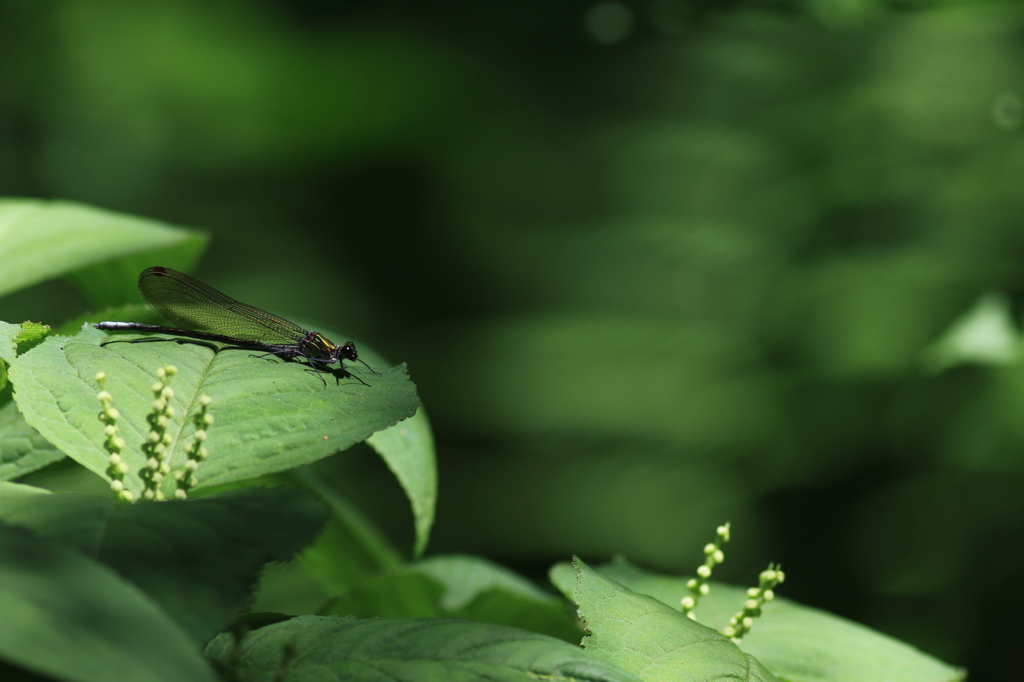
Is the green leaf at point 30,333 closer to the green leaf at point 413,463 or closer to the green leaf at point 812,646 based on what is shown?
the green leaf at point 413,463

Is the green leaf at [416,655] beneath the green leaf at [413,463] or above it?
beneath

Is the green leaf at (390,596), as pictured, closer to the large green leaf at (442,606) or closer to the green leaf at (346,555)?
the large green leaf at (442,606)

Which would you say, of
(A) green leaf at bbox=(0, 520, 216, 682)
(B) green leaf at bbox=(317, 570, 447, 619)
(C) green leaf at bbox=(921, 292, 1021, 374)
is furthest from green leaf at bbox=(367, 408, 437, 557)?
(C) green leaf at bbox=(921, 292, 1021, 374)

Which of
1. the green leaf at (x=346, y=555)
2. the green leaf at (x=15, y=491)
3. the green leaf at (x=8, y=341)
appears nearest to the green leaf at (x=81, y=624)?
the green leaf at (x=15, y=491)

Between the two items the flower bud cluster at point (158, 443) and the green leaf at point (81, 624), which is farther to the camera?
the flower bud cluster at point (158, 443)

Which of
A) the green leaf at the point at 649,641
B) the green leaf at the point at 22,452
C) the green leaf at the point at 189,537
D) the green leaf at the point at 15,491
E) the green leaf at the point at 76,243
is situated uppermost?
the green leaf at the point at 76,243

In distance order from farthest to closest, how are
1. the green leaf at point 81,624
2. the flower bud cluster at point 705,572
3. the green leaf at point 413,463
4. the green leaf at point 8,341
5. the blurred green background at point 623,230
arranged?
the blurred green background at point 623,230 < the green leaf at point 413,463 < the flower bud cluster at point 705,572 < the green leaf at point 8,341 < the green leaf at point 81,624

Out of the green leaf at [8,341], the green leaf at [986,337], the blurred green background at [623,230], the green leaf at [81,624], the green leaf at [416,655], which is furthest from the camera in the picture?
the blurred green background at [623,230]
